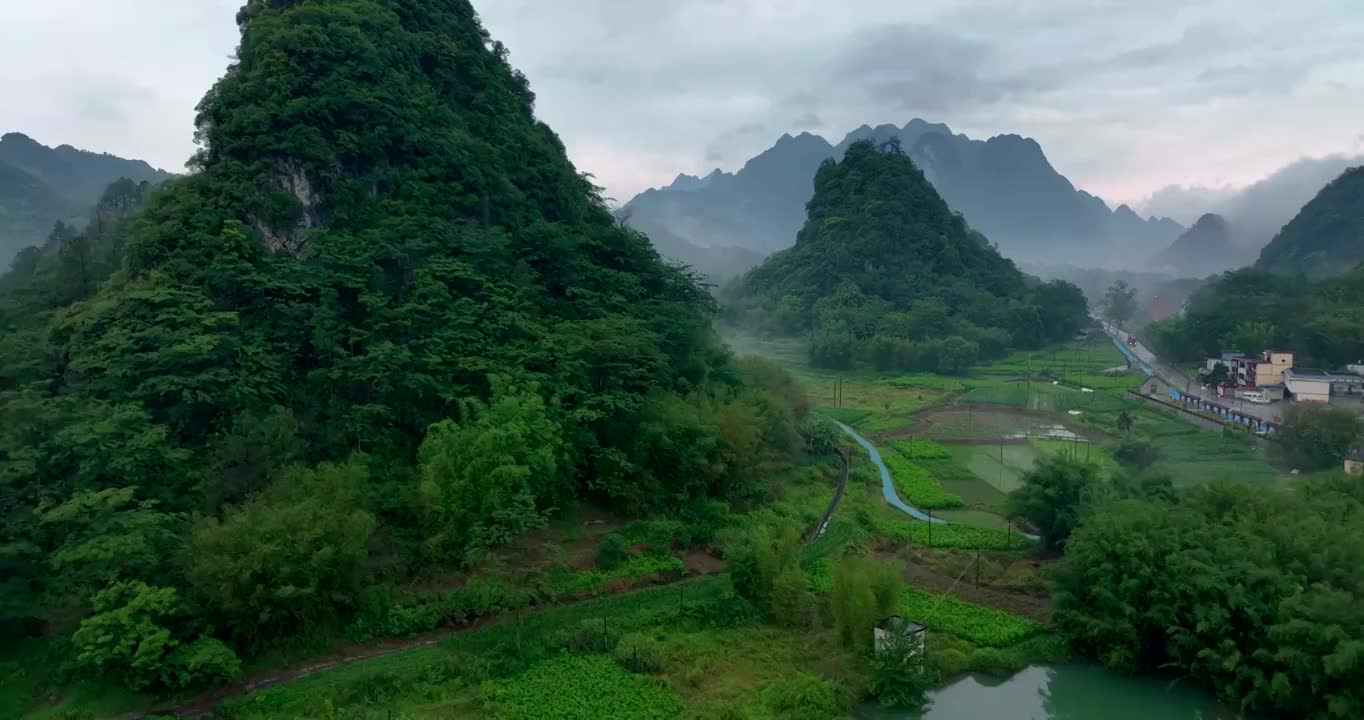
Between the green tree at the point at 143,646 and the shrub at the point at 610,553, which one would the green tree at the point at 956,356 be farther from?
the green tree at the point at 143,646

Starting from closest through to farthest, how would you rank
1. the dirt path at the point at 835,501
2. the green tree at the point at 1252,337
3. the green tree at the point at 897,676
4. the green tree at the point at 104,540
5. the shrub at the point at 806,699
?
the shrub at the point at 806,699
the green tree at the point at 104,540
the green tree at the point at 897,676
the dirt path at the point at 835,501
the green tree at the point at 1252,337

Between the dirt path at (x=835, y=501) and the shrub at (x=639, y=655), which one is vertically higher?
the dirt path at (x=835, y=501)

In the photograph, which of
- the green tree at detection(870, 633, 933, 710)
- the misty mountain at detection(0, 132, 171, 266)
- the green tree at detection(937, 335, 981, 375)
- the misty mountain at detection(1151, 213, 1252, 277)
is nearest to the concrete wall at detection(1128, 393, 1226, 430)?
the green tree at detection(937, 335, 981, 375)

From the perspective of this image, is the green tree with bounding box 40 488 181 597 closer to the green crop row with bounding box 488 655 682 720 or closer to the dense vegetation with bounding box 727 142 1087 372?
the green crop row with bounding box 488 655 682 720

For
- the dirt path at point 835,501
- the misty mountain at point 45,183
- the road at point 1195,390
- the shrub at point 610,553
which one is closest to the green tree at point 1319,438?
the road at point 1195,390

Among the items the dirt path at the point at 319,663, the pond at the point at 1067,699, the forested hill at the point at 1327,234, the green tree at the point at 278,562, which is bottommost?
the pond at the point at 1067,699

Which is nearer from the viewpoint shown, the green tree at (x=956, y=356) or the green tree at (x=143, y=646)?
the green tree at (x=143, y=646)

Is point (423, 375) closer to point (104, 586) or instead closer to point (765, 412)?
point (104, 586)
